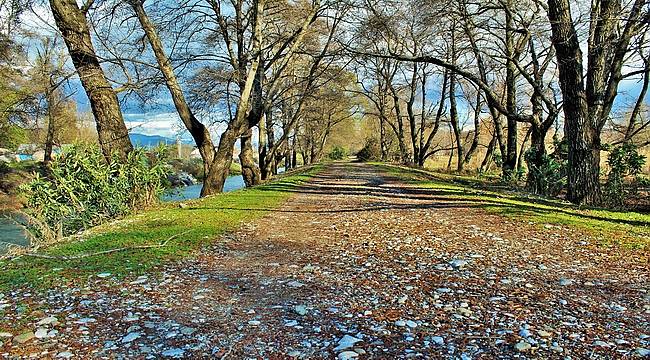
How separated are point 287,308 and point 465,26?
493 inches

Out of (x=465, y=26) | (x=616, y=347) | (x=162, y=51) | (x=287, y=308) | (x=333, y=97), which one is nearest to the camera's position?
(x=616, y=347)

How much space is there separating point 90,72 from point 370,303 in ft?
27.4

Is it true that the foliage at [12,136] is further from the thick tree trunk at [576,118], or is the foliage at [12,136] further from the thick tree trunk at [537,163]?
the thick tree trunk at [576,118]

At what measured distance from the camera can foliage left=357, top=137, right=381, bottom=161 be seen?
47.4 meters

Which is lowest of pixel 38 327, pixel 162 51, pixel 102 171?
pixel 38 327

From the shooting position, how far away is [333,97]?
25.1 m

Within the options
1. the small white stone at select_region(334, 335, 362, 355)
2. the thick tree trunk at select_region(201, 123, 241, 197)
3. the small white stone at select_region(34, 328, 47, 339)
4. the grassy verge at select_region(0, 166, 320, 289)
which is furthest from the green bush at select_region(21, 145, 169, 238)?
the small white stone at select_region(334, 335, 362, 355)

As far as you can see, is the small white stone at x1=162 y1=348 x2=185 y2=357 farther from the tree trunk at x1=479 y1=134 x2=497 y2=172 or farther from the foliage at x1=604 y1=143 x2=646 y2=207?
the tree trunk at x1=479 y1=134 x2=497 y2=172

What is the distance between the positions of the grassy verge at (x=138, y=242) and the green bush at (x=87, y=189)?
48 centimetres

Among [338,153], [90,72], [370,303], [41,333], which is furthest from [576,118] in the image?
[338,153]

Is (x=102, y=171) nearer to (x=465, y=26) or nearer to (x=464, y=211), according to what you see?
(x=464, y=211)

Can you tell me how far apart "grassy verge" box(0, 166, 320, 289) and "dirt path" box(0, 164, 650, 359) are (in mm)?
353

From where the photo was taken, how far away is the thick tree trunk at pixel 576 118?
30.3ft

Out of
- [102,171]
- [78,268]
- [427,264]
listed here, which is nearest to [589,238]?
[427,264]
